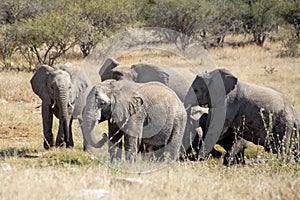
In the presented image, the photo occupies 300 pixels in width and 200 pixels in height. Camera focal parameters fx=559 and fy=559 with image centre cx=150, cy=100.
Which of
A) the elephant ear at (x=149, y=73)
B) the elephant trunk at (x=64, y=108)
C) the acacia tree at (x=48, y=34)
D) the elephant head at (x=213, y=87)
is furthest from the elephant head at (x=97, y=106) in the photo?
the acacia tree at (x=48, y=34)

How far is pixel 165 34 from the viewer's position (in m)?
35.8

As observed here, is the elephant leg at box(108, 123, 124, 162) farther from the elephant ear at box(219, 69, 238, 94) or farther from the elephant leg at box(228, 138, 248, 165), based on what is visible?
the elephant ear at box(219, 69, 238, 94)

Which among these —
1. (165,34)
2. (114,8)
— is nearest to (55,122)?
(114,8)

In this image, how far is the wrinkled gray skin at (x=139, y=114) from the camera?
7.63 meters

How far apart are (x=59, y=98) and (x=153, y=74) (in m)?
3.86

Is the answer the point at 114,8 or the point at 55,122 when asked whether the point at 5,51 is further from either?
the point at 55,122

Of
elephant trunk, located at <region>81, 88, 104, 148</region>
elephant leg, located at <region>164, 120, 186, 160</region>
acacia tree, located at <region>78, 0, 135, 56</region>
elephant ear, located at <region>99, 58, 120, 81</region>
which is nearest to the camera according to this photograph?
elephant trunk, located at <region>81, 88, 104, 148</region>

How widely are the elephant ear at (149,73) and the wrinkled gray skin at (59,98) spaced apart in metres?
1.82

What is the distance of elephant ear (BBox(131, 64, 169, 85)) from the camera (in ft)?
42.0

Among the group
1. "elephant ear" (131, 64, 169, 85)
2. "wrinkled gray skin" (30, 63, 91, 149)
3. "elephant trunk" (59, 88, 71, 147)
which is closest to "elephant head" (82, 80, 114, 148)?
"elephant trunk" (59, 88, 71, 147)

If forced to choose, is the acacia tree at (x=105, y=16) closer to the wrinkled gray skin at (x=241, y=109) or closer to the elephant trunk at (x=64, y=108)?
the elephant trunk at (x=64, y=108)

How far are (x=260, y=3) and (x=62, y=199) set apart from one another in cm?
4005

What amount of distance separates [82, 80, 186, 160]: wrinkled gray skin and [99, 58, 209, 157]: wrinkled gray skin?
3396 mm

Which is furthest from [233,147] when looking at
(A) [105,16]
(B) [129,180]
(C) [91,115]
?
(A) [105,16]
